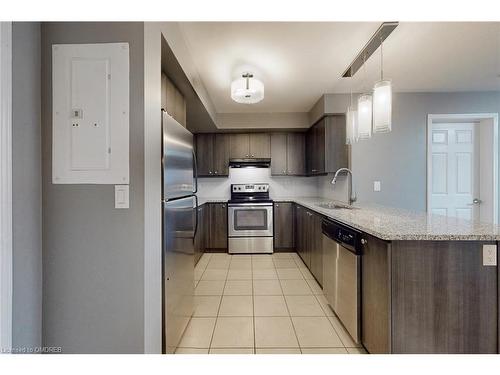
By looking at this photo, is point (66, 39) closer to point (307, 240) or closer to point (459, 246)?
point (459, 246)

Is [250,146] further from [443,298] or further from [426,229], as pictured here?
[443,298]

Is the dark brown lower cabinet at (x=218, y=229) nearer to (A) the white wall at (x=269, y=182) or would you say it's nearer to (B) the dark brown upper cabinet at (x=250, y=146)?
(A) the white wall at (x=269, y=182)

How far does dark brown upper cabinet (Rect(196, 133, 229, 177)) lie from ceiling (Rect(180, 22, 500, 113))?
1.38m

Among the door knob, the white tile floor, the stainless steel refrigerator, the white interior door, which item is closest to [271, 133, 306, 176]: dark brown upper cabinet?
the white tile floor

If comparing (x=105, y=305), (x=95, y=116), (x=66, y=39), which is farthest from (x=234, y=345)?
(x=66, y=39)

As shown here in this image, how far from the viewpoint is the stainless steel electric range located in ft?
14.3

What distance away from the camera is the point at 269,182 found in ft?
16.4

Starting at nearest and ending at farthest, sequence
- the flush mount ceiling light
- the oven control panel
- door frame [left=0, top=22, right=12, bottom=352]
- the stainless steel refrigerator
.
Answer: door frame [left=0, top=22, right=12, bottom=352]
the stainless steel refrigerator
the flush mount ceiling light
the oven control panel

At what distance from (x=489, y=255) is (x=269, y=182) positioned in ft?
12.3

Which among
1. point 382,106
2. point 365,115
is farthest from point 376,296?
point 365,115

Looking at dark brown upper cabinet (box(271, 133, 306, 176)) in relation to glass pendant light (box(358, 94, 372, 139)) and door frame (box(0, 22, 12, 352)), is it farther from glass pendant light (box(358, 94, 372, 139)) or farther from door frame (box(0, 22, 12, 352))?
door frame (box(0, 22, 12, 352))

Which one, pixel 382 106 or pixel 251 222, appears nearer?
pixel 382 106

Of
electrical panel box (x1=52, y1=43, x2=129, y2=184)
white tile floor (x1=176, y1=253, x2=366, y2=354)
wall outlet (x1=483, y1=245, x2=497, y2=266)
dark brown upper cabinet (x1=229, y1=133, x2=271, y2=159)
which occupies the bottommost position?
white tile floor (x1=176, y1=253, x2=366, y2=354)
